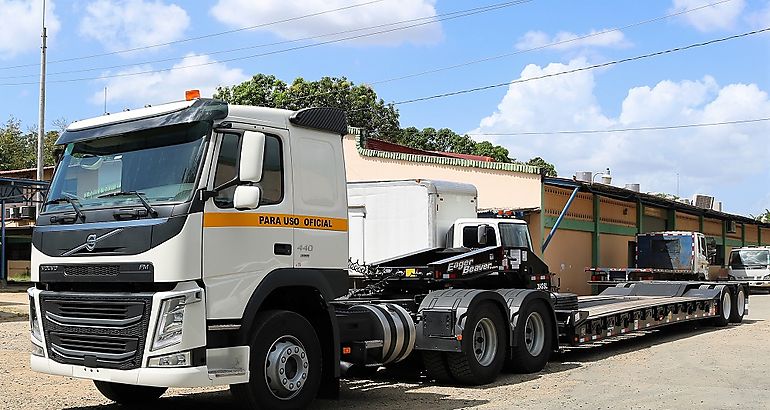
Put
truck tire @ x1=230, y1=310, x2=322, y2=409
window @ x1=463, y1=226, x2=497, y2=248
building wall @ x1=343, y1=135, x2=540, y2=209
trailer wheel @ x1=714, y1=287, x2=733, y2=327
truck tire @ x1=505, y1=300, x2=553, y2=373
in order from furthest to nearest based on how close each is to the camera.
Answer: building wall @ x1=343, y1=135, x2=540, y2=209 → trailer wheel @ x1=714, y1=287, x2=733, y2=327 → window @ x1=463, y1=226, x2=497, y2=248 → truck tire @ x1=505, y1=300, x2=553, y2=373 → truck tire @ x1=230, y1=310, x2=322, y2=409

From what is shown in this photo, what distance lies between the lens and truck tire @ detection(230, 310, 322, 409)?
26.6ft

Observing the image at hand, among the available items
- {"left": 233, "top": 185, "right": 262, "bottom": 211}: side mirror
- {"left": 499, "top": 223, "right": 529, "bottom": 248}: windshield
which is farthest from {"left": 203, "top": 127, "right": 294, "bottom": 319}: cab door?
{"left": 499, "top": 223, "right": 529, "bottom": 248}: windshield

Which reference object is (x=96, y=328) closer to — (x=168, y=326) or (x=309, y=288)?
(x=168, y=326)

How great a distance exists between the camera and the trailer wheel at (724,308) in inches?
776

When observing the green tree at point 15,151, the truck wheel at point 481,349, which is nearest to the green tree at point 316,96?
the green tree at point 15,151

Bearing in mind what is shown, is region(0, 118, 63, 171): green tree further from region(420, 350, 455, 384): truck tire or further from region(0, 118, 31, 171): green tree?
region(420, 350, 455, 384): truck tire

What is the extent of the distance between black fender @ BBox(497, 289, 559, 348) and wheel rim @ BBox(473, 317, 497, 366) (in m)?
0.36

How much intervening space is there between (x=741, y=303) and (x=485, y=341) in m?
11.8

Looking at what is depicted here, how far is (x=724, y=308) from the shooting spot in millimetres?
19953

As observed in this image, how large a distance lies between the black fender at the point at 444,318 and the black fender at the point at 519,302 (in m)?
0.87

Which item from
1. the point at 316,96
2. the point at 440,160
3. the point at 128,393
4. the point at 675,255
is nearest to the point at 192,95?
the point at 128,393

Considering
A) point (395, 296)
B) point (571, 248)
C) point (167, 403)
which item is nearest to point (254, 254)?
point (167, 403)

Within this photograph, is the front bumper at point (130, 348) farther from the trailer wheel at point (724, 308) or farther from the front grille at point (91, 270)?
the trailer wheel at point (724, 308)

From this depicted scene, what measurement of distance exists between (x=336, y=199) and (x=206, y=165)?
173 cm
